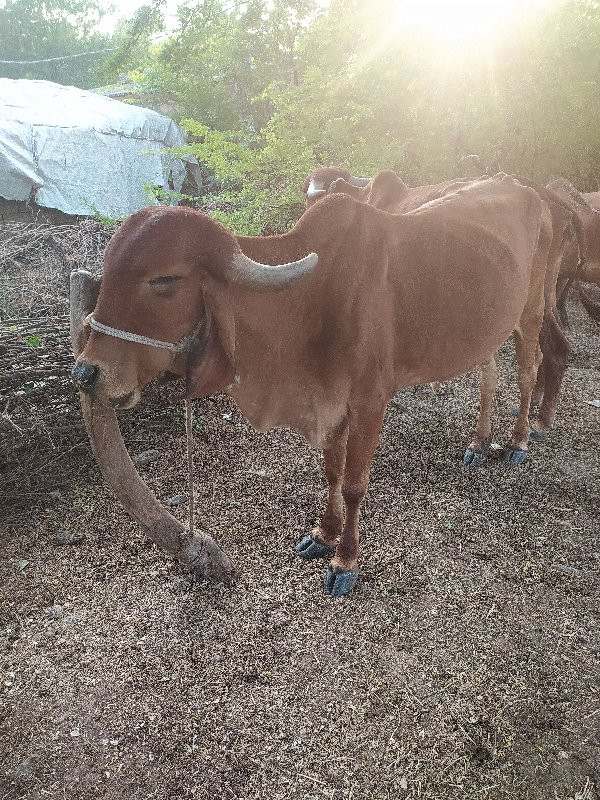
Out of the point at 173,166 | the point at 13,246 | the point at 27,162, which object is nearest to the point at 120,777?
the point at 13,246

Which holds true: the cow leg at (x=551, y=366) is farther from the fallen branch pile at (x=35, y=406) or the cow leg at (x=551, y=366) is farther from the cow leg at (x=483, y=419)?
the fallen branch pile at (x=35, y=406)

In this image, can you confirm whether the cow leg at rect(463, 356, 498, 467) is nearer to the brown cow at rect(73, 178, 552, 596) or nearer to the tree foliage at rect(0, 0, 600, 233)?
the brown cow at rect(73, 178, 552, 596)

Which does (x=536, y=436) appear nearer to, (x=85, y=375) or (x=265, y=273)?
(x=265, y=273)

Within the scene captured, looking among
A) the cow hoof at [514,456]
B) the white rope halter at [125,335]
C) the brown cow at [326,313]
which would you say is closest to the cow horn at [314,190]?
the brown cow at [326,313]

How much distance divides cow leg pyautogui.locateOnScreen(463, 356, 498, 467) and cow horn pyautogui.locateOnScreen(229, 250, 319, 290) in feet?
8.20

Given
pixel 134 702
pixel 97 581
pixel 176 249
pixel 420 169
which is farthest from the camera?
pixel 420 169

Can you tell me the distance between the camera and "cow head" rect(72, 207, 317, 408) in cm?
197

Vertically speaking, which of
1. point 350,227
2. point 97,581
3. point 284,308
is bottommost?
point 97,581

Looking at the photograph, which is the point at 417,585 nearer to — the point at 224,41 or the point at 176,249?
the point at 176,249

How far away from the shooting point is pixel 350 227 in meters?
2.67

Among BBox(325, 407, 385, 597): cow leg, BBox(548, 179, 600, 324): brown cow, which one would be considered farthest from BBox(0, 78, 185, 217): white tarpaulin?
BBox(325, 407, 385, 597): cow leg

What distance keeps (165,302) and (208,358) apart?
0.27m

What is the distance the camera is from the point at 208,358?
2176 millimetres

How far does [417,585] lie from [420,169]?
21.9 feet
